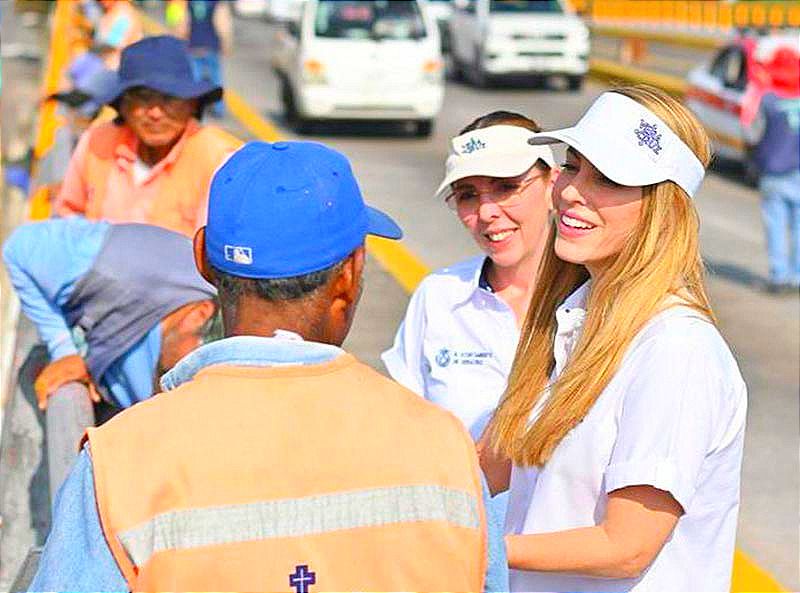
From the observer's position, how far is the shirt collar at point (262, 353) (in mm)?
2475

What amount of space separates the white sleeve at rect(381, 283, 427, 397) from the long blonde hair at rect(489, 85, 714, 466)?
1.26m

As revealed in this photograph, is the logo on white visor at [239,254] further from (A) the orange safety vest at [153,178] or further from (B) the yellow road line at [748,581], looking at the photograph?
(A) the orange safety vest at [153,178]

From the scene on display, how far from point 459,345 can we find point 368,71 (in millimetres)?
17029

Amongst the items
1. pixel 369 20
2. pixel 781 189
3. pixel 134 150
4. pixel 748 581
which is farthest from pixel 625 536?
pixel 369 20

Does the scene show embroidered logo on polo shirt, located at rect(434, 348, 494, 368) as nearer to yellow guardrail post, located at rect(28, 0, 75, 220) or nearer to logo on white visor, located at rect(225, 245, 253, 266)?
logo on white visor, located at rect(225, 245, 253, 266)

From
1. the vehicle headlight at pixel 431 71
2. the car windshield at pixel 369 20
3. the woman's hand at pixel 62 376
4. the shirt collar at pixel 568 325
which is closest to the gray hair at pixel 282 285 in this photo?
the shirt collar at pixel 568 325

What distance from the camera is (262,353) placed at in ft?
8.14

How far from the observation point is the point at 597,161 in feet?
10.7

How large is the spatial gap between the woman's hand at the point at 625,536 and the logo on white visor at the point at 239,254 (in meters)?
0.92

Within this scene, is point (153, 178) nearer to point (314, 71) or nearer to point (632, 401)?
point (632, 401)

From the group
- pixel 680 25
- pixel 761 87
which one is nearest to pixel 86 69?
pixel 761 87

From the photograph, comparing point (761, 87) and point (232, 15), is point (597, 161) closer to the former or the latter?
point (761, 87)

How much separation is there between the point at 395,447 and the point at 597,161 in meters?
1.08

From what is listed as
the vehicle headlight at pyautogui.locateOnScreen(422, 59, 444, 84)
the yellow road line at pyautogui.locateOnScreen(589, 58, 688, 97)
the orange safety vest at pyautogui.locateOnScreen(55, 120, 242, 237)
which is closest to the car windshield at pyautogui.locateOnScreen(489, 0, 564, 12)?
the yellow road line at pyautogui.locateOnScreen(589, 58, 688, 97)
